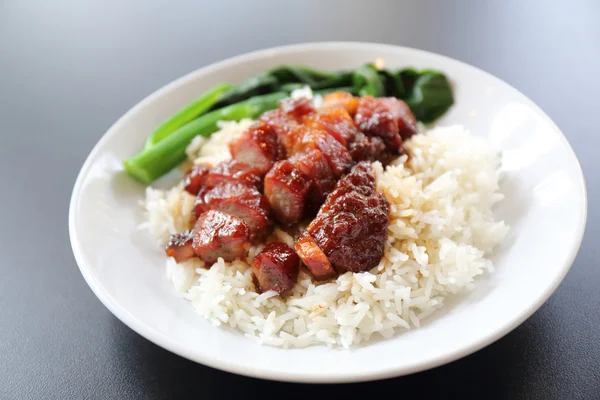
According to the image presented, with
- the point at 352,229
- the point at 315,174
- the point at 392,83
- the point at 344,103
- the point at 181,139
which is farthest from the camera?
the point at 392,83

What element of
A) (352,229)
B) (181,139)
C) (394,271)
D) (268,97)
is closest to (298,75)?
(268,97)

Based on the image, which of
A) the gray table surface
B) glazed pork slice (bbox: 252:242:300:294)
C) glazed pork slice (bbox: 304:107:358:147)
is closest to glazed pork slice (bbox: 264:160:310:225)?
glazed pork slice (bbox: 252:242:300:294)

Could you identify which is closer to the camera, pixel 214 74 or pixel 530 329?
pixel 530 329

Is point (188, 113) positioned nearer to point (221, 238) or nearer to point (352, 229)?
point (221, 238)

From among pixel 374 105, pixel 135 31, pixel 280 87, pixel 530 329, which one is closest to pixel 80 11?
pixel 135 31

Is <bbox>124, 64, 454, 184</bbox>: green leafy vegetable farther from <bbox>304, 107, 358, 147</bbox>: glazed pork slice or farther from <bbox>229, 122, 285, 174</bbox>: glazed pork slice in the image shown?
<bbox>304, 107, 358, 147</bbox>: glazed pork slice

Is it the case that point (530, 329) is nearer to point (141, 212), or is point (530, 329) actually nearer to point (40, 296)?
point (141, 212)
